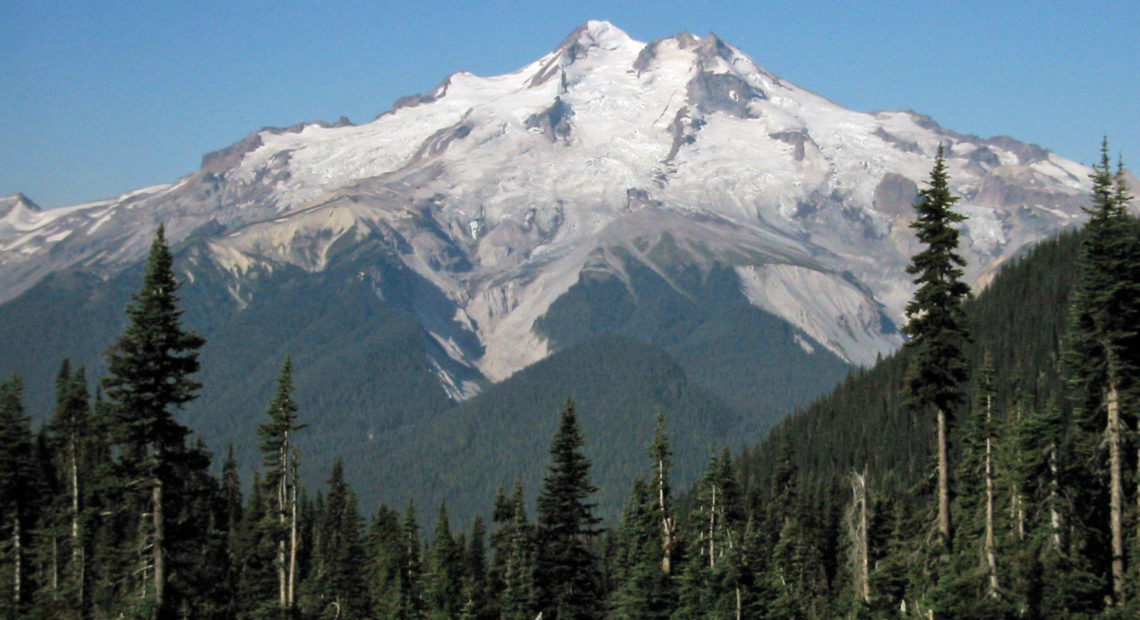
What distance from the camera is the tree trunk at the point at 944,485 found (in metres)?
45.7

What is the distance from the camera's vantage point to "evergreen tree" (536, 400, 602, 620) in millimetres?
63438

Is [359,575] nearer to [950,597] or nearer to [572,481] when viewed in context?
[572,481]

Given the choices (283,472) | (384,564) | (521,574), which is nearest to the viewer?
(283,472)

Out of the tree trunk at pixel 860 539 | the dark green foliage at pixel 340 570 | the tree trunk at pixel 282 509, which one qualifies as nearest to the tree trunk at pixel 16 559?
the dark green foliage at pixel 340 570

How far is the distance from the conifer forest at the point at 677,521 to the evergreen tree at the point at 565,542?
105mm

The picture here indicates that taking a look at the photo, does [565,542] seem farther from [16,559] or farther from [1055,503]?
[16,559]

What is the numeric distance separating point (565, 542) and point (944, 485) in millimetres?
21986

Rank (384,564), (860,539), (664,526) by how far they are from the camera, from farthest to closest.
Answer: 1. (384,564)
2. (664,526)
3. (860,539)

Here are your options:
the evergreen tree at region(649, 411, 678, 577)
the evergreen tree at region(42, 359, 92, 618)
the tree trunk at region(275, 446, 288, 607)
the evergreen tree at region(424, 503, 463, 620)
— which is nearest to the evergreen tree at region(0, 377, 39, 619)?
the evergreen tree at region(42, 359, 92, 618)

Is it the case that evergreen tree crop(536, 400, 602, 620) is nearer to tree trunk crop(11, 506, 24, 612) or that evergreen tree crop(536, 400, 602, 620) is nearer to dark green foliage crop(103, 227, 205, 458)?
dark green foliage crop(103, 227, 205, 458)

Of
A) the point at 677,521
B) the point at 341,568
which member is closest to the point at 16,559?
the point at 341,568

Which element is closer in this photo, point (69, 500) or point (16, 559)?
point (16, 559)

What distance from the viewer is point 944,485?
45.7 meters

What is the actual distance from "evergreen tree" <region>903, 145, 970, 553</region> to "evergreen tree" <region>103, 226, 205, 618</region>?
22.7m
